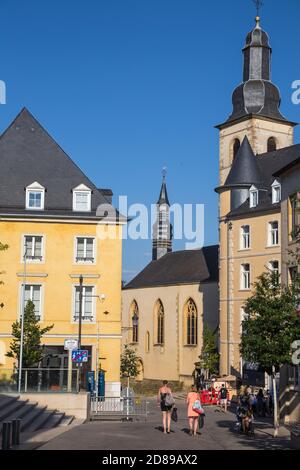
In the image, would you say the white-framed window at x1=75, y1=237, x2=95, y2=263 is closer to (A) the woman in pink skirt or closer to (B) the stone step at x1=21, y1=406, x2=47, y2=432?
(B) the stone step at x1=21, y1=406, x2=47, y2=432

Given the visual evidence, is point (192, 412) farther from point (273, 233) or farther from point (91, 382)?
point (273, 233)

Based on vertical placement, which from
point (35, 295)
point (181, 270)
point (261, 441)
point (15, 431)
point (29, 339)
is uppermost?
point (181, 270)

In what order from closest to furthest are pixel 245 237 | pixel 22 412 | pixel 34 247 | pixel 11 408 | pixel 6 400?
pixel 11 408
pixel 22 412
pixel 6 400
pixel 34 247
pixel 245 237

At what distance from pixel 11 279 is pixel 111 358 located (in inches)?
275

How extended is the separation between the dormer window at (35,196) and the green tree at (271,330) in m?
18.8

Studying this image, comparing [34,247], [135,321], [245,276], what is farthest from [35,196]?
[135,321]

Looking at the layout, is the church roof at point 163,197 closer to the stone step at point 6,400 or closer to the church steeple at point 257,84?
the church steeple at point 257,84

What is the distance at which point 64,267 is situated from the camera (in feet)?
131

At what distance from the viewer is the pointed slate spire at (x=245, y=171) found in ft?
188

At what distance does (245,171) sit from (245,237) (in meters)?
6.11

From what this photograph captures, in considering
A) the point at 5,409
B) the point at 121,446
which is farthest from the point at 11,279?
the point at 121,446

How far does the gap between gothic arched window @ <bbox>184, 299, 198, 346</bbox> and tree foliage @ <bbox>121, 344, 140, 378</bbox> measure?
7521mm

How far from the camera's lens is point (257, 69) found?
68.7 m

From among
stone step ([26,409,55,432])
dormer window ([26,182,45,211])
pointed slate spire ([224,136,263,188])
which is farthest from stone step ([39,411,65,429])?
pointed slate spire ([224,136,263,188])
